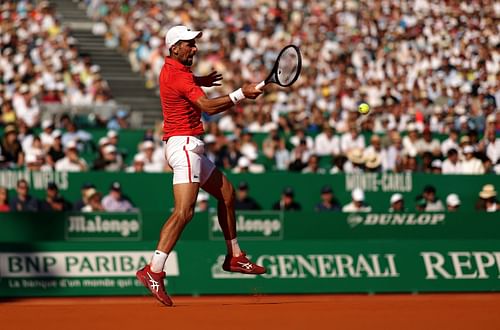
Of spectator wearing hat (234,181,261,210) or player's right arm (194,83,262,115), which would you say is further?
spectator wearing hat (234,181,261,210)

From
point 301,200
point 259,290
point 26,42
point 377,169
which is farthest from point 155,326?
point 26,42

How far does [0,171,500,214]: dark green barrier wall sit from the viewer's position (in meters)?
16.6

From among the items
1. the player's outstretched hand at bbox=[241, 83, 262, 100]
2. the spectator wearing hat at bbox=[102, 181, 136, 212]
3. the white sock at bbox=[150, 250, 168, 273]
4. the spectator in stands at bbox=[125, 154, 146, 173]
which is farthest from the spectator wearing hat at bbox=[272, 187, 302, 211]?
the player's outstretched hand at bbox=[241, 83, 262, 100]

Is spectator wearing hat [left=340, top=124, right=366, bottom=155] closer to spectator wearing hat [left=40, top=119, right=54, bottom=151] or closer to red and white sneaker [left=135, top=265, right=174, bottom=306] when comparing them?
spectator wearing hat [left=40, top=119, right=54, bottom=151]

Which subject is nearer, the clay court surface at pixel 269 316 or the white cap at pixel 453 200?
the clay court surface at pixel 269 316

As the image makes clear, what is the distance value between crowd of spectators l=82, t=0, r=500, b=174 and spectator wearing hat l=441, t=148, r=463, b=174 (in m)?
0.02

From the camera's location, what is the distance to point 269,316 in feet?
27.0

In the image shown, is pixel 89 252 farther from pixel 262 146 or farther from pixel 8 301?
pixel 262 146

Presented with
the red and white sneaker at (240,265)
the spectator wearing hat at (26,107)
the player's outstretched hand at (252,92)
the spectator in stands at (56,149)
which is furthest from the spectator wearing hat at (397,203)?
the player's outstretched hand at (252,92)

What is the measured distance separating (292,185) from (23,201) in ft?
14.3

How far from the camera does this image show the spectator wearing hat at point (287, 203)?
55.3 feet

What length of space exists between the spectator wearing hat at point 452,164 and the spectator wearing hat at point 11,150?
7.25 metres

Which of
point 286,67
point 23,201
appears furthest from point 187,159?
point 23,201

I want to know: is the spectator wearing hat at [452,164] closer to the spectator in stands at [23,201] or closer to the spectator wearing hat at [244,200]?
the spectator wearing hat at [244,200]
